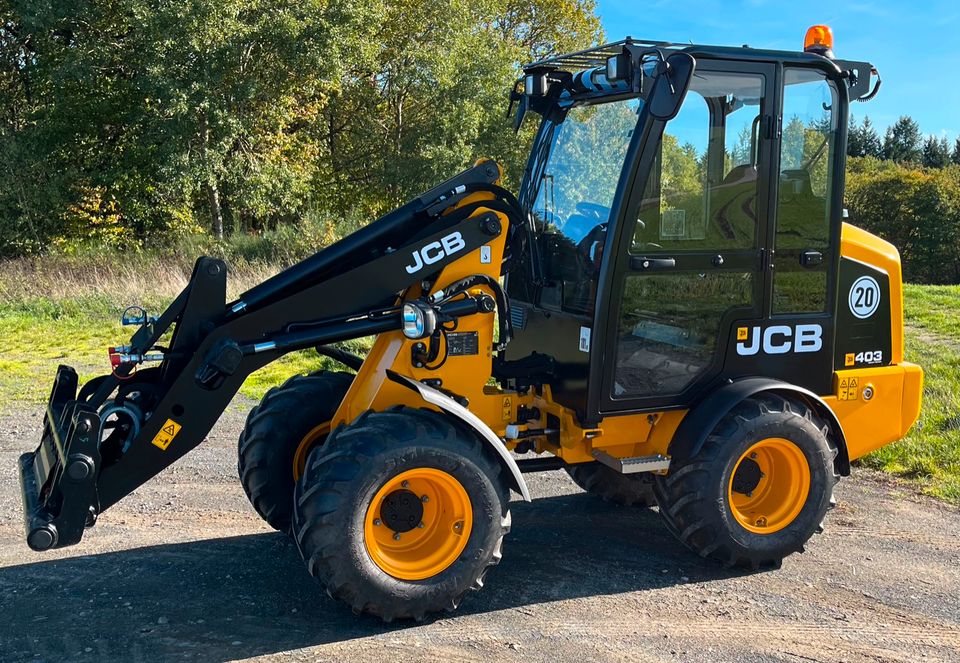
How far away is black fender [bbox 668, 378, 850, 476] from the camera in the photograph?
14.5 feet

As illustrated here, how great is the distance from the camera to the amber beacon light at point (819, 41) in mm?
4742

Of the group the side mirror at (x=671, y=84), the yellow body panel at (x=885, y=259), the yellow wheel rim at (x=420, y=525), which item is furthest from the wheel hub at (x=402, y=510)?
the yellow body panel at (x=885, y=259)

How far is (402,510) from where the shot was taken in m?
4.05

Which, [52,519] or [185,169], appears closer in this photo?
[52,519]

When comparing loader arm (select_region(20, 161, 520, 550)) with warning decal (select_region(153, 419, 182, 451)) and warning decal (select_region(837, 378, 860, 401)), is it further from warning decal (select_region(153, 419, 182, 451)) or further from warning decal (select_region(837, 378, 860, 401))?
warning decal (select_region(837, 378, 860, 401))

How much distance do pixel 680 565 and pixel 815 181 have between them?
2190mm

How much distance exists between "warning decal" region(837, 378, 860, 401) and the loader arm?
2.12 meters

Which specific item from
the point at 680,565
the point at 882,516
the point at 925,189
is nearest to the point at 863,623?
the point at 680,565

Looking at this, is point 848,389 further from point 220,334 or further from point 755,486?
point 220,334

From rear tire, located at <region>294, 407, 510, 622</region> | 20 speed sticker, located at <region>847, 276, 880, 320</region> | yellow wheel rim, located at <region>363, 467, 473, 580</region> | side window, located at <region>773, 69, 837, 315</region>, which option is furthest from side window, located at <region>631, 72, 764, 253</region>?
yellow wheel rim, located at <region>363, 467, 473, 580</region>

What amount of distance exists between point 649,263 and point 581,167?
78cm

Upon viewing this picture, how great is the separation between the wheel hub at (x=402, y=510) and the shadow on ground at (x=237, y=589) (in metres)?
0.45

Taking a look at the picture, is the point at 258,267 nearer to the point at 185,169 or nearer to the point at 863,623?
the point at 185,169

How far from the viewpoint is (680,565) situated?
4762mm
